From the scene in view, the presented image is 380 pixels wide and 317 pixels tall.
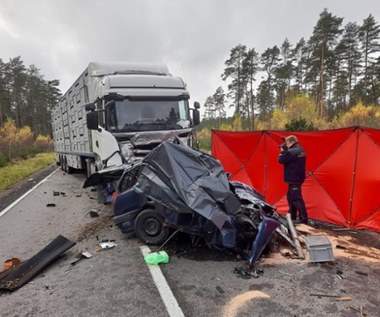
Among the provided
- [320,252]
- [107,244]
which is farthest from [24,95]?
[320,252]

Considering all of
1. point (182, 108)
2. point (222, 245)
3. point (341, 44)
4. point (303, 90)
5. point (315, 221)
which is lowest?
point (315, 221)

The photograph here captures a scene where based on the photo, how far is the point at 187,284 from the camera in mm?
3705

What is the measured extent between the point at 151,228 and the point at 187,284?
1.45m

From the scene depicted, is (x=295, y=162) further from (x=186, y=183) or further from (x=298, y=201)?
(x=186, y=183)

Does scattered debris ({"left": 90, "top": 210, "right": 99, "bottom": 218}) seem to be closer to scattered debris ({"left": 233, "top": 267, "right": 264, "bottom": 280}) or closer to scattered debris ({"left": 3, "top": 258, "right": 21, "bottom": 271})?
scattered debris ({"left": 3, "top": 258, "right": 21, "bottom": 271})

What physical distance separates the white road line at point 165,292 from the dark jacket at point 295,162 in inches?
140

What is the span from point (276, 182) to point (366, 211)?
2.21m

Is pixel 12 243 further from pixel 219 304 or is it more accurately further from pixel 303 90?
pixel 303 90

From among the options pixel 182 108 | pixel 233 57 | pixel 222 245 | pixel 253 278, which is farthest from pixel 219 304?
pixel 233 57

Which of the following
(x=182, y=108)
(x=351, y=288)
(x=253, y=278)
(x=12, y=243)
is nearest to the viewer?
(x=351, y=288)

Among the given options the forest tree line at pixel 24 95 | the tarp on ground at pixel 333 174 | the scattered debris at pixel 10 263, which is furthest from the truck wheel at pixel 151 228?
the forest tree line at pixel 24 95

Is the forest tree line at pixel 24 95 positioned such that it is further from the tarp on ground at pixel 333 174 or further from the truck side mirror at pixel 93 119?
the tarp on ground at pixel 333 174

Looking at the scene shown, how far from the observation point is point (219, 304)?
128 inches

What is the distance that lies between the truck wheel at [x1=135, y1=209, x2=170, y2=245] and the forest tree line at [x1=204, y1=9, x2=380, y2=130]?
27.7 meters
